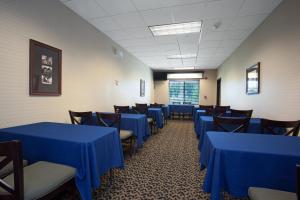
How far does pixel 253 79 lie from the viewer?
3.72m

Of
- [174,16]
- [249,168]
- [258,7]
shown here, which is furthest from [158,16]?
[249,168]

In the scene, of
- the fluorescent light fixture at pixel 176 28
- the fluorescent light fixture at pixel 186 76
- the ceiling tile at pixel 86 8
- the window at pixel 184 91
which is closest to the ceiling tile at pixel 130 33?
the fluorescent light fixture at pixel 176 28

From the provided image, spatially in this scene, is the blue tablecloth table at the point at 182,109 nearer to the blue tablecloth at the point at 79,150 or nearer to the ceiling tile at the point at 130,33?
the ceiling tile at the point at 130,33

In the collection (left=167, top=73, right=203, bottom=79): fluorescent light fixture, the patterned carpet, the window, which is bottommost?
the patterned carpet

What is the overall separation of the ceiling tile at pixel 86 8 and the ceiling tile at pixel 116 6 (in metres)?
0.12

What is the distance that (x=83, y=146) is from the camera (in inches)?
56.2

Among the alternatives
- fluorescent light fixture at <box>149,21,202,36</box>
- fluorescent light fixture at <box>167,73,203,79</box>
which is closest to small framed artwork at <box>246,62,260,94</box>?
fluorescent light fixture at <box>149,21,202,36</box>

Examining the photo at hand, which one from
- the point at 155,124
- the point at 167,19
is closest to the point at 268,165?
the point at 167,19

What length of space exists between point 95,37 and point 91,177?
11.0 ft

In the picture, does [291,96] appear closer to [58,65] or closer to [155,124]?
[155,124]

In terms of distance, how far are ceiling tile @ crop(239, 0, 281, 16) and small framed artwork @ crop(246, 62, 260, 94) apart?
40.1 inches

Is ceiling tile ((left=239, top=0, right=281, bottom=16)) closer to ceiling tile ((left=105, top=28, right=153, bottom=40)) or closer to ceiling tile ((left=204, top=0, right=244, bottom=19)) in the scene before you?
ceiling tile ((left=204, top=0, right=244, bottom=19))

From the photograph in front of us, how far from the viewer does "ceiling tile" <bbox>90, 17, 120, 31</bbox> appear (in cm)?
345

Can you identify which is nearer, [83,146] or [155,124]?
[83,146]
